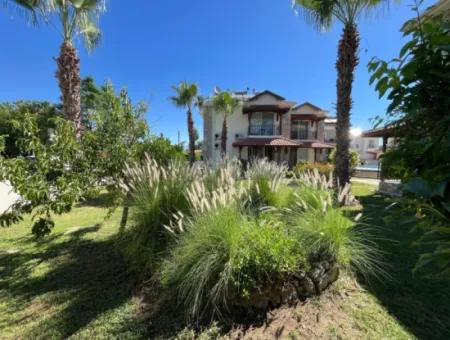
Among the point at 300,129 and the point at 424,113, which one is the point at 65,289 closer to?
the point at 424,113

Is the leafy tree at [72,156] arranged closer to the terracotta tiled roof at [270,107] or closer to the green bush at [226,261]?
the green bush at [226,261]

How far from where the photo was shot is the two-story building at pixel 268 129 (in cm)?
2725

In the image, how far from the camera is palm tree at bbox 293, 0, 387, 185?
9.43 metres

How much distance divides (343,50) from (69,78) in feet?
35.5

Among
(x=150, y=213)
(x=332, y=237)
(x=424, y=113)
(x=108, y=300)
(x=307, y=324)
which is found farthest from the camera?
(x=150, y=213)

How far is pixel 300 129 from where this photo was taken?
3025 centimetres

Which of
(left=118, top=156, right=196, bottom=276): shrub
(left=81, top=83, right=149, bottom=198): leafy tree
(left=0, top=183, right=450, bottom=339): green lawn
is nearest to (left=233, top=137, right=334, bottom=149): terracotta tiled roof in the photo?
(left=0, top=183, right=450, bottom=339): green lawn

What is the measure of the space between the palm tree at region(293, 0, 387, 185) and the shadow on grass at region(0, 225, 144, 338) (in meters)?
8.04

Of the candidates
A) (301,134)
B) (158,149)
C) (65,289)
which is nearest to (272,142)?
(301,134)

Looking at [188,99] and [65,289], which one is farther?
[188,99]

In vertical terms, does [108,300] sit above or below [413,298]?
below

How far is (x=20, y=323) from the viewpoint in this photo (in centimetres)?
335

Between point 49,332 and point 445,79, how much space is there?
4.44 meters

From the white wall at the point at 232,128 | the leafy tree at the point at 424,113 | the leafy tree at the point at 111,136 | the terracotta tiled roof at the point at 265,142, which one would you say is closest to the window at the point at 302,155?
the terracotta tiled roof at the point at 265,142
